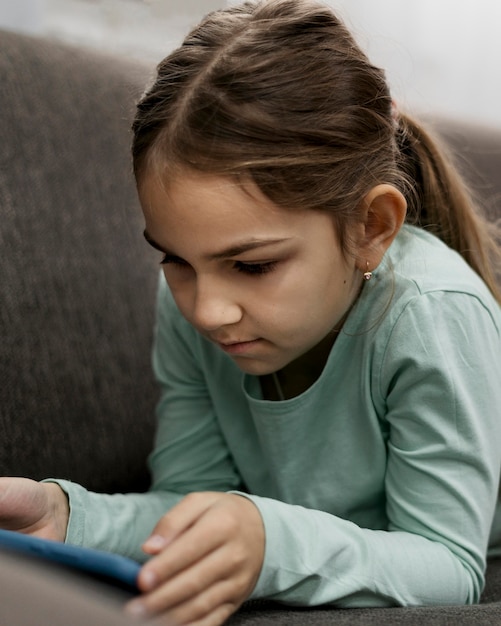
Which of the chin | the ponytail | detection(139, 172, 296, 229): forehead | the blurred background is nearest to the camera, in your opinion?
detection(139, 172, 296, 229): forehead

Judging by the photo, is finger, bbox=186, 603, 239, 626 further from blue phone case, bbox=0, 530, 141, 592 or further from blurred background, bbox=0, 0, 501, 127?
blurred background, bbox=0, 0, 501, 127

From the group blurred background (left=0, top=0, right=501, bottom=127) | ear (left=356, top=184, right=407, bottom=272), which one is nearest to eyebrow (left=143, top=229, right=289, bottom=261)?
ear (left=356, top=184, right=407, bottom=272)

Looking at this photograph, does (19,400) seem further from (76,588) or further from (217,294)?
(76,588)

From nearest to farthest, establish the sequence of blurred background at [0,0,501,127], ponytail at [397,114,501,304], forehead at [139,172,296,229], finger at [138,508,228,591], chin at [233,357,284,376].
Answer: finger at [138,508,228,591] < forehead at [139,172,296,229] < chin at [233,357,284,376] < ponytail at [397,114,501,304] < blurred background at [0,0,501,127]

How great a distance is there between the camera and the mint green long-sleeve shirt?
76 cm

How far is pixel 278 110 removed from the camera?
29.2 inches

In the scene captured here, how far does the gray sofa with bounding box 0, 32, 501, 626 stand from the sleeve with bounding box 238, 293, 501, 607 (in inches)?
6.1

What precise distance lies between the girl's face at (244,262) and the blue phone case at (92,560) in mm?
271

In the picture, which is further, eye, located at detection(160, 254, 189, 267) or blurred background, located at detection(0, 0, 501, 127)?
blurred background, located at detection(0, 0, 501, 127)

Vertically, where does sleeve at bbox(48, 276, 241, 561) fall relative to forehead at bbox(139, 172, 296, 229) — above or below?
below

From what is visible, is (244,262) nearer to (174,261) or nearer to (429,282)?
(174,261)

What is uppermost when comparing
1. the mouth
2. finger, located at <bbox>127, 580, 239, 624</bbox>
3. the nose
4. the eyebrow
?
the eyebrow

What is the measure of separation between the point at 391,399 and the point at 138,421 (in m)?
0.40

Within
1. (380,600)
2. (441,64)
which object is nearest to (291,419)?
(380,600)
